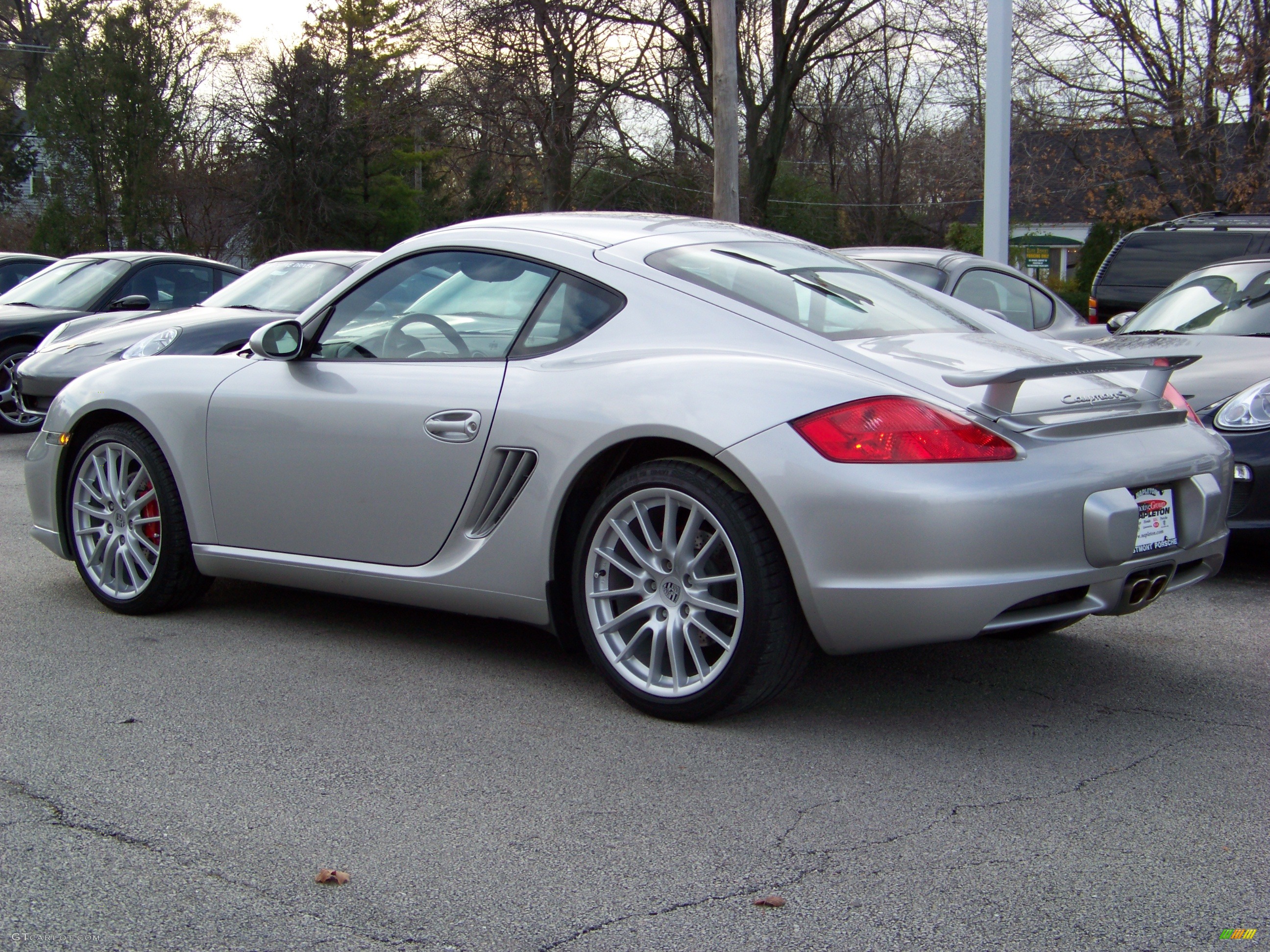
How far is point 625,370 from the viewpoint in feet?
12.2

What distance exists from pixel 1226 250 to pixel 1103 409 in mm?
9301

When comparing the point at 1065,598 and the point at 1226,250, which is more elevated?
the point at 1226,250

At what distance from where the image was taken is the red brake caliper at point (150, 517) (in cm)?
484

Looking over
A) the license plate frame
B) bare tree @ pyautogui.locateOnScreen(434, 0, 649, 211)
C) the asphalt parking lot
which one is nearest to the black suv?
the asphalt parking lot

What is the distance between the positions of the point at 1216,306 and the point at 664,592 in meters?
4.69

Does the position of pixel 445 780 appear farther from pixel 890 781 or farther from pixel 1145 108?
pixel 1145 108

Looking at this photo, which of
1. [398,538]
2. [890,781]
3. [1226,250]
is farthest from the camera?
[1226,250]

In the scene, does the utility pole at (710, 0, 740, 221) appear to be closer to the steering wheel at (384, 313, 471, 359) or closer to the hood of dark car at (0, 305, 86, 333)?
the hood of dark car at (0, 305, 86, 333)

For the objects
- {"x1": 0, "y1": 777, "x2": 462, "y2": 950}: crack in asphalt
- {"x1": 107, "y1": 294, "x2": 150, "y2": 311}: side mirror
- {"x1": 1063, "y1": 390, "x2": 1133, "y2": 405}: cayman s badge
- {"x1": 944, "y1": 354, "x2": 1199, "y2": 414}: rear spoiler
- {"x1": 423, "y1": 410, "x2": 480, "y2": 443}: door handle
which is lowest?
{"x1": 0, "y1": 777, "x2": 462, "y2": 950}: crack in asphalt

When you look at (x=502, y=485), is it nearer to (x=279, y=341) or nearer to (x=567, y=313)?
(x=567, y=313)

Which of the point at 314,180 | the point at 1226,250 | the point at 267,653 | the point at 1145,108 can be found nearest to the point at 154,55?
the point at 314,180

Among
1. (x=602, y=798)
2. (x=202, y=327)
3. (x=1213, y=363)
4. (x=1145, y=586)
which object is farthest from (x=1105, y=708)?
(x=202, y=327)

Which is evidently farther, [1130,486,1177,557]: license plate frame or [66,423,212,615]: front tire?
[66,423,212,615]: front tire

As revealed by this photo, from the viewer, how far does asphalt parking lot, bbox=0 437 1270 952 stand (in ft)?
Answer: 8.21
